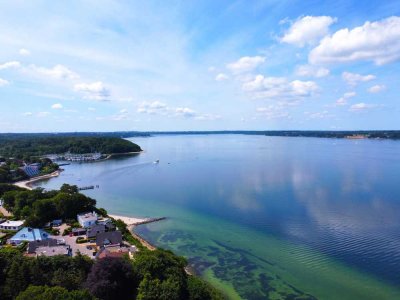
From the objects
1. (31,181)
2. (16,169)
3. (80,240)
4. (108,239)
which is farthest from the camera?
(16,169)

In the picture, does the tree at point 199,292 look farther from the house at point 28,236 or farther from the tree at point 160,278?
the house at point 28,236

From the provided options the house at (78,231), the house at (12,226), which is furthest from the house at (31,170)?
the house at (78,231)

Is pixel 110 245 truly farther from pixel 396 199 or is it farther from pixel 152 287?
pixel 396 199

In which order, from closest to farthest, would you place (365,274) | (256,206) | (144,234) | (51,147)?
(365,274), (144,234), (256,206), (51,147)

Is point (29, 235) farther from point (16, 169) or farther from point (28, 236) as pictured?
point (16, 169)

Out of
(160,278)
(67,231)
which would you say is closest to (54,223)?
(67,231)

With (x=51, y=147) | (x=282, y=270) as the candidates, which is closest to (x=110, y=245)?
(x=282, y=270)
